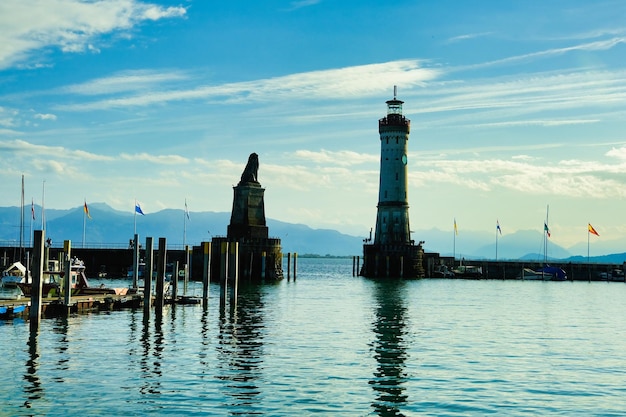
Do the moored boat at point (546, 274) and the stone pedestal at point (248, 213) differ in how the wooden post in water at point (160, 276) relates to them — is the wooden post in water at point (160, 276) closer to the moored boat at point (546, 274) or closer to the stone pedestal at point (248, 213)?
the stone pedestal at point (248, 213)

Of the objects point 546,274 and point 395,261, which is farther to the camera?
point 546,274

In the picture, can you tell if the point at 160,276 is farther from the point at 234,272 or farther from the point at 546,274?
the point at 546,274

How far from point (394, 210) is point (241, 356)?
3434 inches

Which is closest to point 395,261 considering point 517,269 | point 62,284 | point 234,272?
point 517,269

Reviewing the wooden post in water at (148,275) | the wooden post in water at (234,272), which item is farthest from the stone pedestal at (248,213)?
the wooden post in water at (148,275)

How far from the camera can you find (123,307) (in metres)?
54.0

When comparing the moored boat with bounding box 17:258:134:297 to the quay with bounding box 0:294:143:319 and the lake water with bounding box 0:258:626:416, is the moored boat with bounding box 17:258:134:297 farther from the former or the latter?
the lake water with bounding box 0:258:626:416

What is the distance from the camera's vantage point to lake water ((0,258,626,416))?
2480cm

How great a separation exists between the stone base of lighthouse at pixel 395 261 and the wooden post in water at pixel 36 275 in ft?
278

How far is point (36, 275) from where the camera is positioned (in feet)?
125

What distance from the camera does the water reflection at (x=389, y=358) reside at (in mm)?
25422

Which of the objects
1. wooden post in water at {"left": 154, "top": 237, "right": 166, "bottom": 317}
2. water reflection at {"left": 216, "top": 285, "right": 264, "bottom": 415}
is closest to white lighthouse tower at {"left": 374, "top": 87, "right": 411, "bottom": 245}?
water reflection at {"left": 216, "top": 285, "right": 264, "bottom": 415}

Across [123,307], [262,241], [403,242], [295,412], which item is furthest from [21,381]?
[403,242]

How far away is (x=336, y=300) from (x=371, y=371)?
40608 millimetres
